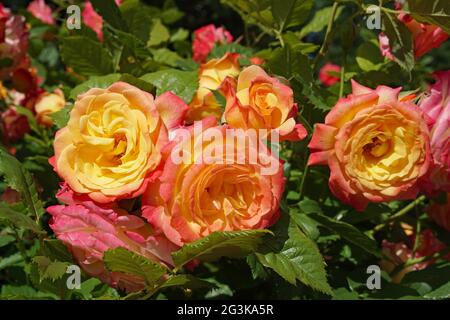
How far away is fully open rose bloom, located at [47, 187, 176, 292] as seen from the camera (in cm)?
73

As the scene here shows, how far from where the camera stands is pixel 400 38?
0.89m

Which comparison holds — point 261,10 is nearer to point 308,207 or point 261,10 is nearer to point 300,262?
point 308,207

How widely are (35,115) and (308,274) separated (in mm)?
817

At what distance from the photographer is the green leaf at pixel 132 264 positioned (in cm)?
71

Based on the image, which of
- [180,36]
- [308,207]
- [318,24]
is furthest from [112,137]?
[180,36]

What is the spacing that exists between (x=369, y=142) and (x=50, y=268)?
408 millimetres

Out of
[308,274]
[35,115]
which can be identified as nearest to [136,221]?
[308,274]

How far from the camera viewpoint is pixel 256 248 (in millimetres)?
743

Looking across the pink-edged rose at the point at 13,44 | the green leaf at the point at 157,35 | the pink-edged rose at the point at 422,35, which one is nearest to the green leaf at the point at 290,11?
the pink-edged rose at the point at 422,35

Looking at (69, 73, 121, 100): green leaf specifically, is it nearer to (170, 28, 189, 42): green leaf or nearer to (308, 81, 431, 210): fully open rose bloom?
(308, 81, 431, 210): fully open rose bloom

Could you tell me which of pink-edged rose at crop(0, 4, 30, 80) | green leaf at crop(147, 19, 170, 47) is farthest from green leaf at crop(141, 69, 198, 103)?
pink-edged rose at crop(0, 4, 30, 80)

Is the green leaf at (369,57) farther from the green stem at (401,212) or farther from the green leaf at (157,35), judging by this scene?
the green leaf at (157,35)

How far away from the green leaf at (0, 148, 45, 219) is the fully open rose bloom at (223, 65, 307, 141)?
0.26 m

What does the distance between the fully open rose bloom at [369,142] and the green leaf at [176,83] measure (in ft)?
0.64
